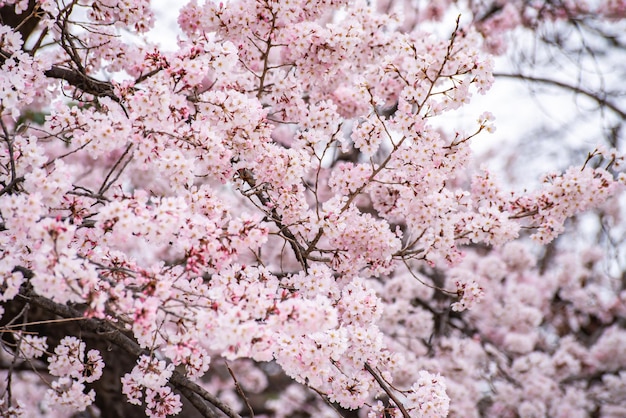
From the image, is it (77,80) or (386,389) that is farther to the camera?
(77,80)

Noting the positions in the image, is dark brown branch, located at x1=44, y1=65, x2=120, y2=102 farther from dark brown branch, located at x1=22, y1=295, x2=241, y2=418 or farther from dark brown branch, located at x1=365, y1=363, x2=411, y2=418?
dark brown branch, located at x1=365, y1=363, x2=411, y2=418

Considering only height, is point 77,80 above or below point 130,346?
above

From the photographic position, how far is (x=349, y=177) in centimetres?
308

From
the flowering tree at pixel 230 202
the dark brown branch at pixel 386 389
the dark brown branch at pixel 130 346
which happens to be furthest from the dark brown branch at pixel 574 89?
the dark brown branch at pixel 130 346

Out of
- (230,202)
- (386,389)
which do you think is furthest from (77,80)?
(386,389)

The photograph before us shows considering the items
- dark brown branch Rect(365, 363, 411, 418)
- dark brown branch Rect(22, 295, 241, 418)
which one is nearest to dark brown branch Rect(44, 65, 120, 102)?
dark brown branch Rect(22, 295, 241, 418)

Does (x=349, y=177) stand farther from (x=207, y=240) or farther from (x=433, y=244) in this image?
(x=207, y=240)

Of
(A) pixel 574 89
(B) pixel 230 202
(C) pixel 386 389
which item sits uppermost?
(A) pixel 574 89

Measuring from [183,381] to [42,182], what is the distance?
121 cm

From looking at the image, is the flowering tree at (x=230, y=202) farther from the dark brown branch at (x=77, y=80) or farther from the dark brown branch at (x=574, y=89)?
the dark brown branch at (x=574, y=89)

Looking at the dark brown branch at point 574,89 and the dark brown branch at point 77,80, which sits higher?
the dark brown branch at point 574,89

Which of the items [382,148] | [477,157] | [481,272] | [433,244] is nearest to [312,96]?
[433,244]

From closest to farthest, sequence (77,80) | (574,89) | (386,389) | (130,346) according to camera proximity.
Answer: (386,389) < (130,346) < (77,80) < (574,89)

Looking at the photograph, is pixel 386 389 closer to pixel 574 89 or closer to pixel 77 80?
pixel 77 80
